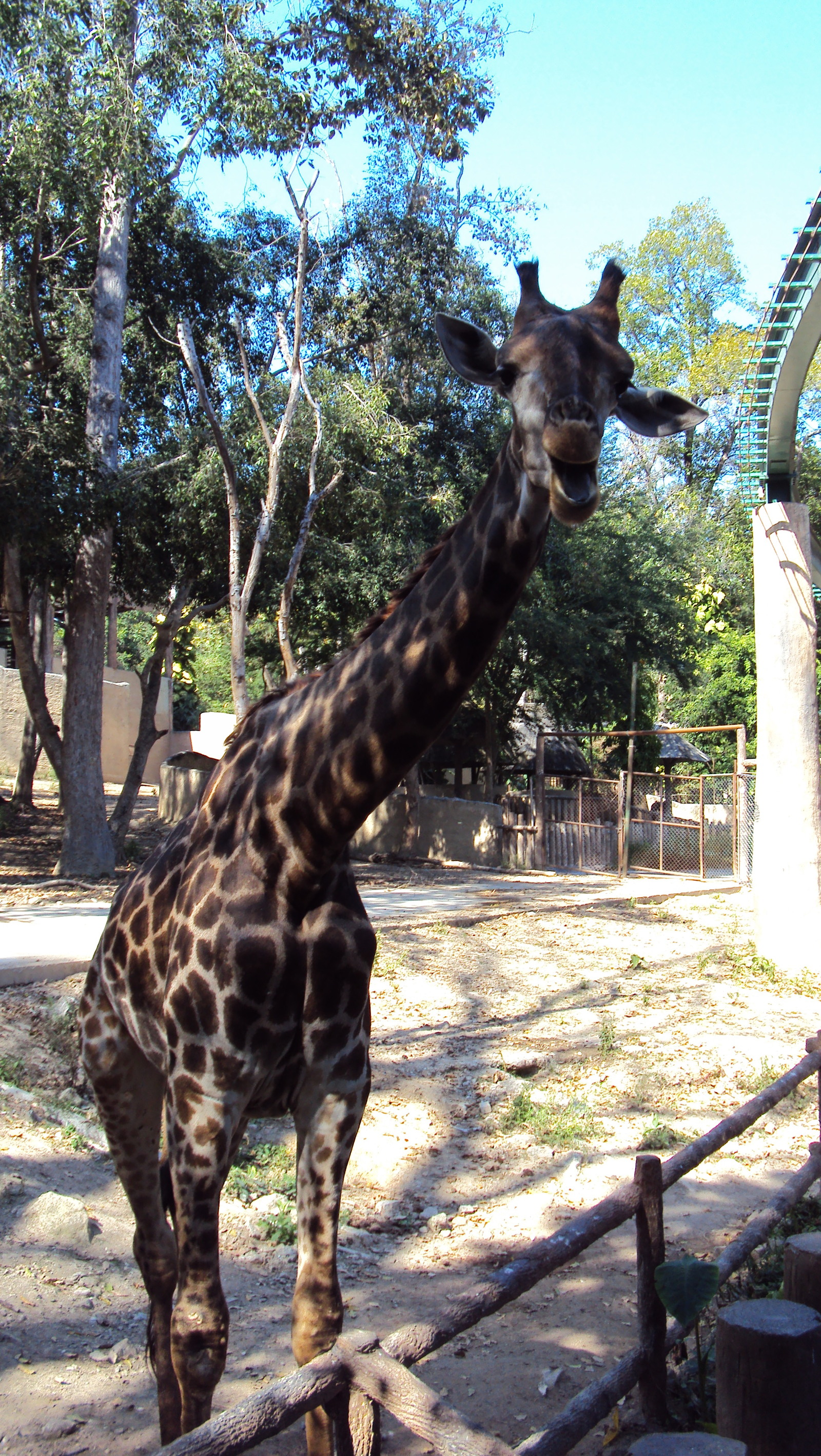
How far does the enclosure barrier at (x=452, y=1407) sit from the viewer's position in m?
2.06

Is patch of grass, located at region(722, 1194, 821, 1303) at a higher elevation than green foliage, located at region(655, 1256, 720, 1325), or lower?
lower

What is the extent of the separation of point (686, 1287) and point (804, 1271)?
391mm

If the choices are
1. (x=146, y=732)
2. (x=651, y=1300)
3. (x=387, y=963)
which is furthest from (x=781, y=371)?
(x=146, y=732)

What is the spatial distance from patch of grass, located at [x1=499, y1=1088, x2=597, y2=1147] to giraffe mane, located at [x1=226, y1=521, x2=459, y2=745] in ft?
14.5

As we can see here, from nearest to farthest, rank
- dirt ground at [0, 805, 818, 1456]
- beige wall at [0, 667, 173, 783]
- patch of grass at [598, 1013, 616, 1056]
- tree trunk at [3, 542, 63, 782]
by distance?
dirt ground at [0, 805, 818, 1456]
patch of grass at [598, 1013, 616, 1056]
tree trunk at [3, 542, 63, 782]
beige wall at [0, 667, 173, 783]

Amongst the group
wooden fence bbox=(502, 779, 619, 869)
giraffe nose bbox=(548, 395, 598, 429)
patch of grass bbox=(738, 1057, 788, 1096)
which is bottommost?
patch of grass bbox=(738, 1057, 788, 1096)

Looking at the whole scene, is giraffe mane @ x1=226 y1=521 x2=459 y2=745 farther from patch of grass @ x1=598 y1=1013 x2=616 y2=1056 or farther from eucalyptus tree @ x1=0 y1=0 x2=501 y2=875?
eucalyptus tree @ x1=0 y1=0 x2=501 y2=875

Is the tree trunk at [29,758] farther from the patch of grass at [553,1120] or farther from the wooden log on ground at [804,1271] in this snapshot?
the wooden log on ground at [804,1271]

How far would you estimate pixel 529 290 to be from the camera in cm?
251

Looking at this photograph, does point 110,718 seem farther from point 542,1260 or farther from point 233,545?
point 542,1260

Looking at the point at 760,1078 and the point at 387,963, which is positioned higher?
the point at 387,963

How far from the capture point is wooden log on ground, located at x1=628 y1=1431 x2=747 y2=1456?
248 cm

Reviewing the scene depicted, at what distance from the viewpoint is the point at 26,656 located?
1460 cm

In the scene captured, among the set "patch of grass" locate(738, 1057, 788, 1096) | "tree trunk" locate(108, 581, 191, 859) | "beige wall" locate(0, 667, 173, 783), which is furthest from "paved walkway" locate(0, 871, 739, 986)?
"beige wall" locate(0, 667, 173, 783)
